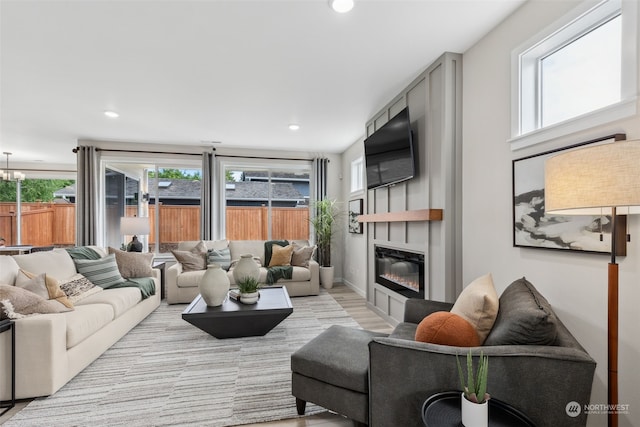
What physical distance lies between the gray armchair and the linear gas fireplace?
5.08 feet

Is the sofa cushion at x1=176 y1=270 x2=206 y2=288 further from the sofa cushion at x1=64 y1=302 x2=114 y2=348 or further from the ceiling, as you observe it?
the ceiling

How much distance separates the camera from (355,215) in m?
5.21

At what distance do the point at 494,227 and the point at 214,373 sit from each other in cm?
246

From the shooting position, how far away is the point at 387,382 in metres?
1.37

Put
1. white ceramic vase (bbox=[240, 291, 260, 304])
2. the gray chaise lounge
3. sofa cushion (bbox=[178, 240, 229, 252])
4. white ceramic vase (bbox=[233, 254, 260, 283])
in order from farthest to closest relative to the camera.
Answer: sofa cushion (bbox=[178, 240, 229, 252]) < white ceramic vase (bbox=[233, 254, 260, 283]) < white ceramic vase (bbox=[240, 291, 260, 304]) < the gray chaise lounge

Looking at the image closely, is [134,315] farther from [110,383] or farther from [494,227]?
[494,227]

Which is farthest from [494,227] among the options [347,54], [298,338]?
[298,338]

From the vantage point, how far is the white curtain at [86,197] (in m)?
4.97

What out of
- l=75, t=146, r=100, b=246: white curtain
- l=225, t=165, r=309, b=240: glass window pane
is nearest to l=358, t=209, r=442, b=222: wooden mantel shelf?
l=225, t=165, r=309, b=240: glass window pane

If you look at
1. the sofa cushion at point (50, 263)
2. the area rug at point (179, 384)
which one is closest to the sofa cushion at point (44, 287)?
the sofa cushion at point (50, 263)

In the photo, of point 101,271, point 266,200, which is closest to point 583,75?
point 101,271

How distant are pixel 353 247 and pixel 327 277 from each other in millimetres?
726

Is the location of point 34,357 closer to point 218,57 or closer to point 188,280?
point 188,280

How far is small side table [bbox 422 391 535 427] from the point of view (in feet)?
3.68
